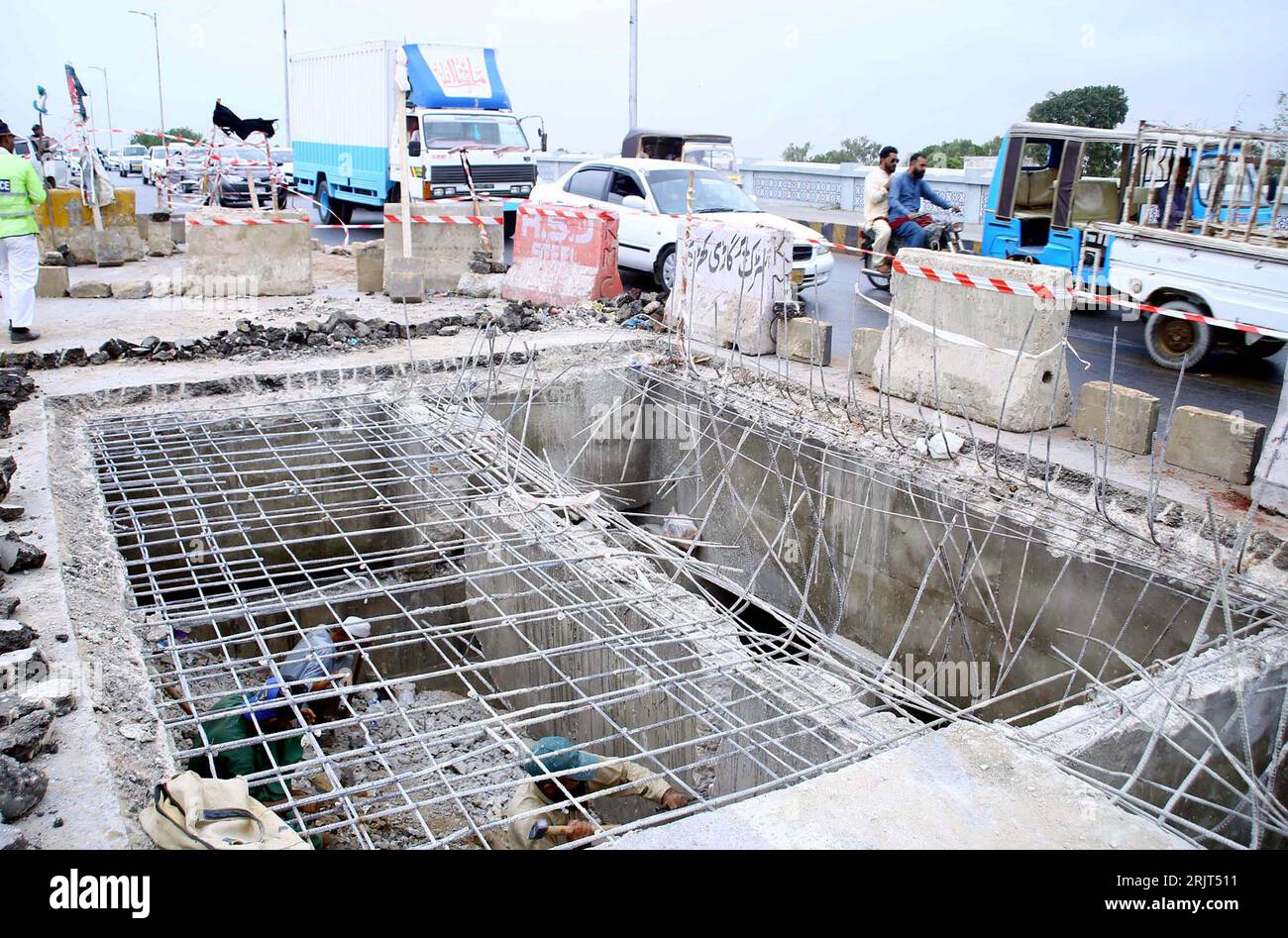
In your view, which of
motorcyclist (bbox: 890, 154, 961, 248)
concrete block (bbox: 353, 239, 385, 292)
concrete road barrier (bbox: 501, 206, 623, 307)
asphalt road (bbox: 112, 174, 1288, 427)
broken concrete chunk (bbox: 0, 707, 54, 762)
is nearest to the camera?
broken concrete chunk (bbox: 0, 707, 54, 762)

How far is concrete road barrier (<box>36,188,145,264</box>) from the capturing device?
45.8ft

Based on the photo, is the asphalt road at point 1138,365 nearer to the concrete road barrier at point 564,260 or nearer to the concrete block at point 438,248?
the concrete road barrier at point 564,260

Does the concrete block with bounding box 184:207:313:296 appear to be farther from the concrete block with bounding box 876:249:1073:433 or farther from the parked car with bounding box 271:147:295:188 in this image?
the parked car with bounding box 271:147:295:188

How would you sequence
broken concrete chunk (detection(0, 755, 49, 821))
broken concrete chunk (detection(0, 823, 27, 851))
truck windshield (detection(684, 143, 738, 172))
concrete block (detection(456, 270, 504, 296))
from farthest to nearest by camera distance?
truck windshield (detection(684, 143, 738, 172)) < concrete block (detection(456, 270, 504, 296)) < broken concrete chunk (detection(0, 755, 49, 821)) < broken concrete chunk (detection(0, 823, 27, 851))

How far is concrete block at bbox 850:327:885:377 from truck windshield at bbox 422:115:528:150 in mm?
11598

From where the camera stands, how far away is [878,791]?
9.83 ft

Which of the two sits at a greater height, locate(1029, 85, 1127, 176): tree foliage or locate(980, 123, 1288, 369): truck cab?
locate(1029, 85, 1127, 176): tree foliage

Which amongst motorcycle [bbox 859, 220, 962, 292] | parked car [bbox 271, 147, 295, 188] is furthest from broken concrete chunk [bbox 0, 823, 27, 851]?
parked car [bbox 271, 147, 295, 188]

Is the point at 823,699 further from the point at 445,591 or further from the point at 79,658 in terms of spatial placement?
the point at 445,591

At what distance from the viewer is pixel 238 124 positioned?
1466 centimetres

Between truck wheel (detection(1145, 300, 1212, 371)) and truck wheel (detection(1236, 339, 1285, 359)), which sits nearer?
truck wheel (detection(1145, 300, 1212, 371))

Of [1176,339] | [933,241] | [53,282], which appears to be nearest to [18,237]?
[53,282]

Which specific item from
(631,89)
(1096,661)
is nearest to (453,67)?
(631,89)
